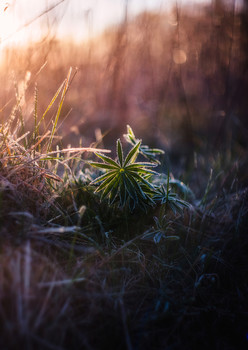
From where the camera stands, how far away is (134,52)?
3.77 metres

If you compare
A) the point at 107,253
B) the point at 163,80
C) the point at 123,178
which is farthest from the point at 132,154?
the point at 163,80

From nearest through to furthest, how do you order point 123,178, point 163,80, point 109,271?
point 109,271
point 123,178
point 163,80

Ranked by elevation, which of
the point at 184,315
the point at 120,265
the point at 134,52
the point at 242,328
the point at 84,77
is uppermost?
the point at 134,52

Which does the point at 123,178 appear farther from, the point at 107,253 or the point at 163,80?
the point at 163,80

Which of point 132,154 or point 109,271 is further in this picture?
point 132,154

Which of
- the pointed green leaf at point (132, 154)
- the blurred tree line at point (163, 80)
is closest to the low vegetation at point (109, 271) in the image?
the pointed green leaf at point (132, 154)

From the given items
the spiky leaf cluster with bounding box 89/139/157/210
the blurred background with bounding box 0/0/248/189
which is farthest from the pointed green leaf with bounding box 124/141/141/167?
the blurred background with bounding box 0/0/248/189

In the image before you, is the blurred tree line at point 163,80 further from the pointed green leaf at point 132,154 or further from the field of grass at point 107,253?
the pointed green leaf at point 132,154

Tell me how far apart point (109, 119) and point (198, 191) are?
2.10m

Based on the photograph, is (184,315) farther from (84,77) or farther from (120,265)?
(84,77)

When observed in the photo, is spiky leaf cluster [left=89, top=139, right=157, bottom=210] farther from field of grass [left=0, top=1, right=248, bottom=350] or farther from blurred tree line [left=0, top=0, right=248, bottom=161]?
blurred tree line [left=0, top=0, right=248, bottom=161]

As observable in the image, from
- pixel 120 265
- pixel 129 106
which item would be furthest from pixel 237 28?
pixel 120 265

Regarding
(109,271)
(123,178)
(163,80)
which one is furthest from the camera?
(163,80)

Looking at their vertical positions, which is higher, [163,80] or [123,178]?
[163,80]
